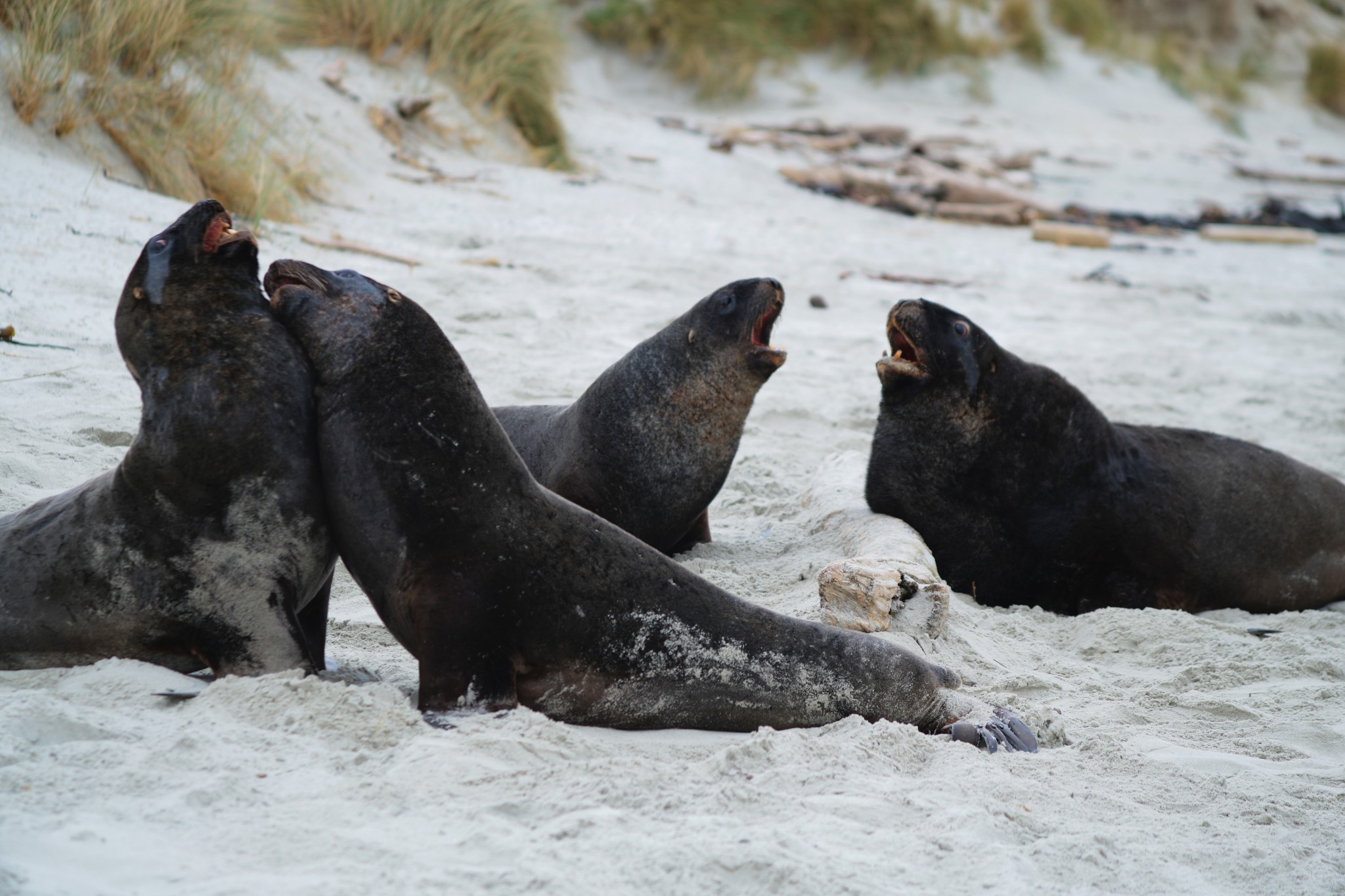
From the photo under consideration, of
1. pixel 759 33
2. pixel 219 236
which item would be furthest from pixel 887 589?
pixel 759 33

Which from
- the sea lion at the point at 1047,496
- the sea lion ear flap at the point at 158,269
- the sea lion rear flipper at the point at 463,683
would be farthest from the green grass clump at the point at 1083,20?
the sea lion rear flipper at the point at 463,683

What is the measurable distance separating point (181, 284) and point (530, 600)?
1.27 metres

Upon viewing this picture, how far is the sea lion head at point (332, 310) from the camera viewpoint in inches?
128

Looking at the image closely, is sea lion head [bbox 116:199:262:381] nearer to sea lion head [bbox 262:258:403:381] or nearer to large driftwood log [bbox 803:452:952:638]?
sea lion head [bbox 262:258:403:381]

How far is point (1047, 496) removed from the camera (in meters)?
4.66

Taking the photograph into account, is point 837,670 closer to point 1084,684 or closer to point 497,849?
point 1084,684

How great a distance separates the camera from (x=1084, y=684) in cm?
366

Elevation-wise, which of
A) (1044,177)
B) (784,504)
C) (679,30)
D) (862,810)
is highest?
(679,30)

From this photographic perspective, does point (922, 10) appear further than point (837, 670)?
Yes

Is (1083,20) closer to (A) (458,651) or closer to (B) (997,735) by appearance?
(B) (997,735)

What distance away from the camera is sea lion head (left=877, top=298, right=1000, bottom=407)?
15.4ft

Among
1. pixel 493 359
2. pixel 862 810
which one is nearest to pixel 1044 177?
pixel 493 359

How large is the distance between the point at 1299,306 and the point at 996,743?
26.7 feet

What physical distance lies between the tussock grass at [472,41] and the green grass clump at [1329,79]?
674 inches
